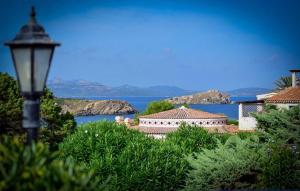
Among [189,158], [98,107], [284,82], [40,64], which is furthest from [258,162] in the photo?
[98,107]

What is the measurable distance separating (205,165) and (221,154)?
26.4 inches

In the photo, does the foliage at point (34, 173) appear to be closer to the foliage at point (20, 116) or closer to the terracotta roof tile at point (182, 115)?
the foliage at point (20, 116)

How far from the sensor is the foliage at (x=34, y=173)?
5293 mm

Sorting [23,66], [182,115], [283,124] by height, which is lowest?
[283,124]

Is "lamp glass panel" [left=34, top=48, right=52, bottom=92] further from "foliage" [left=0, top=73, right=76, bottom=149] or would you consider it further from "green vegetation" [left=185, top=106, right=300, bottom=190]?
"foliage" [left=0, top=73, right=76, bottom=149]

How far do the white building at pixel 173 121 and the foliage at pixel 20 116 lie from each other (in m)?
10.6

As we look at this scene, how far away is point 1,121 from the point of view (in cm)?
2309

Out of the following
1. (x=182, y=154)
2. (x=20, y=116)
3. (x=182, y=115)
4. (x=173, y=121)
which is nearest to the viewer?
(x=182, y=154)

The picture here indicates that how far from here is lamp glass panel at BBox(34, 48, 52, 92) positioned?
20.6ft

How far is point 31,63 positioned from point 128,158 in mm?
14544

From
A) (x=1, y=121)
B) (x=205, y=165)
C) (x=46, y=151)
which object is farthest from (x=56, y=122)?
(x=46, y=151)

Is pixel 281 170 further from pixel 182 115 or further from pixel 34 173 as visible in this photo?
pixel 182 115

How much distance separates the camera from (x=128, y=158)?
20.5 metres

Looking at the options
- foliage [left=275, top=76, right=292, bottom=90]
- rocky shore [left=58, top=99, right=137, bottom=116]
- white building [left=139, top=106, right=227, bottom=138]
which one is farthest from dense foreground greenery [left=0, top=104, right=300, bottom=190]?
rocky shore [left=58, top=99, right=137, bottom=116]
